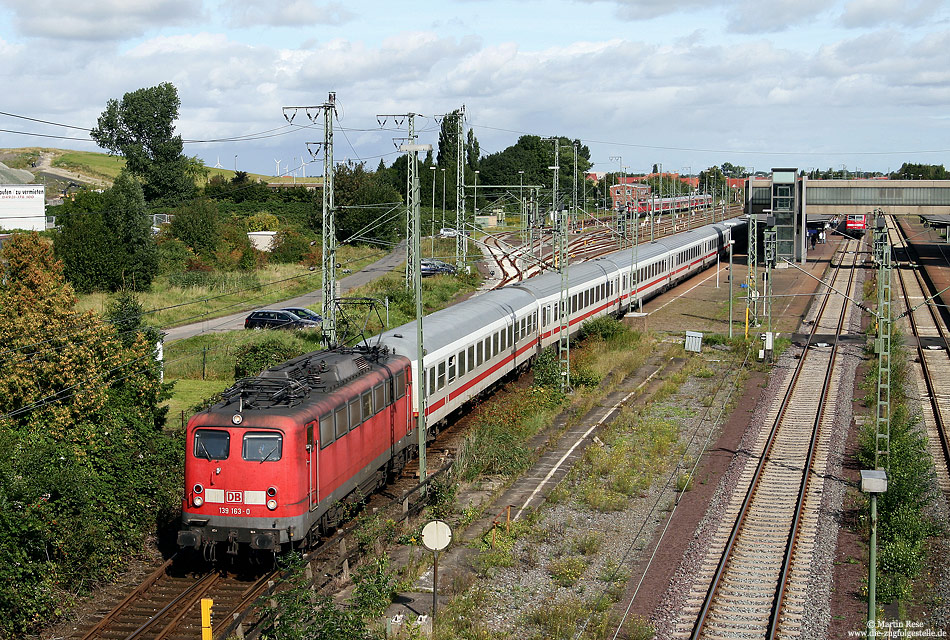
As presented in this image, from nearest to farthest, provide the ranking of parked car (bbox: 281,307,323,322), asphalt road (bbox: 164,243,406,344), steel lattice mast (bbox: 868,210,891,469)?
steel lattice mast (bbox: 868,210,891,469)
asphalt road (bbox: 164,243,406,344)
parked car (bbox: 281,307,323,322)

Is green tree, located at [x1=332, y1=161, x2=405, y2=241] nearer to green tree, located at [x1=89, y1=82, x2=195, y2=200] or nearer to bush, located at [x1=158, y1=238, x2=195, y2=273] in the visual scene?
bush, located at [x1=158, y1=238, x2=195, y2=273]

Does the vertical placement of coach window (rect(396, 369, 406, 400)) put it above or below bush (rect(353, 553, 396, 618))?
above

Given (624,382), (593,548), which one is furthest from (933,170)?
(593,548)

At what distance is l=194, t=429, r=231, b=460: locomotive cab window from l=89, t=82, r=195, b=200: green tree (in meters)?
85.5

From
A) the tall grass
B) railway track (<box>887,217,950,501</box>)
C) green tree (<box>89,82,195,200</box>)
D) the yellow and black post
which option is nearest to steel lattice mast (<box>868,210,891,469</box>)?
railway track (<box>887,217,950,501</box>)

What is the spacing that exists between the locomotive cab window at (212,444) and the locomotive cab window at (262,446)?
1.17 ft

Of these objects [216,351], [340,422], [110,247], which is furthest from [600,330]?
[110,247]

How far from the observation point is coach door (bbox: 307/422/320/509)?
622 inches

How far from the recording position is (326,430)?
1648 cm

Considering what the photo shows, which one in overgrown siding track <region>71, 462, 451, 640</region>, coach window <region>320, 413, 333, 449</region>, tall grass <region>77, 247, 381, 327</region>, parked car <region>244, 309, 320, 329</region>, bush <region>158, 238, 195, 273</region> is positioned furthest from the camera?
bush <region>158, 238, 195, 273</region>

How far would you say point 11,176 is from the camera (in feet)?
335

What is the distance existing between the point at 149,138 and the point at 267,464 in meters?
90.8

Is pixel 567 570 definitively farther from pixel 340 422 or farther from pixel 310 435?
pixel 310 435

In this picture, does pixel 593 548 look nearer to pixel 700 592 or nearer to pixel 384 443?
pixel 700 592
